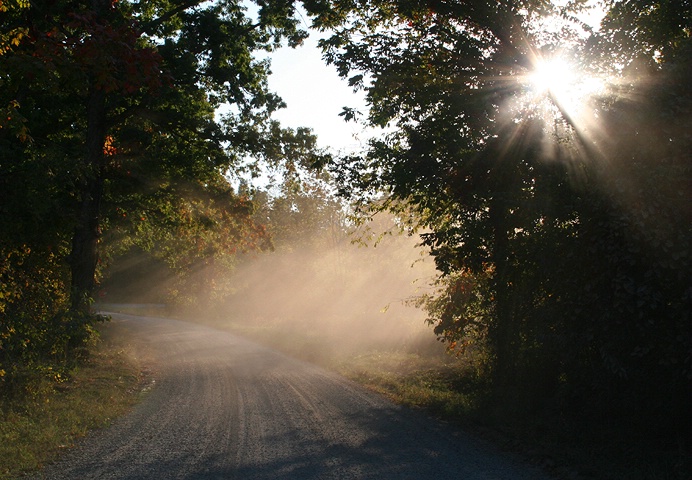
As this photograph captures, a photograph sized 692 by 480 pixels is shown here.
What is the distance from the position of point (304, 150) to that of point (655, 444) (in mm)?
13852

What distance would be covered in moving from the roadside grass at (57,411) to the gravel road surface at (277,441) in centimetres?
33

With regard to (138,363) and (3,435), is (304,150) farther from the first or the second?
(3,435)

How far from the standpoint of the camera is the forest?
750 cm

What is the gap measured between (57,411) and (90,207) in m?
8.26

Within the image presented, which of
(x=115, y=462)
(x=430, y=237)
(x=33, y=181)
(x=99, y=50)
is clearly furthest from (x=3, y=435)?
(x=430, y=237)

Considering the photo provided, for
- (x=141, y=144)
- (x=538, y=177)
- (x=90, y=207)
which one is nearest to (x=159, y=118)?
(x=141, y=144)

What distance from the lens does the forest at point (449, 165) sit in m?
7.50

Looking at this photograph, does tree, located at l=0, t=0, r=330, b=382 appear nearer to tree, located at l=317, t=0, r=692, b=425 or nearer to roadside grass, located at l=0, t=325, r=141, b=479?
roadside grass, located at l=0, t=325, r=141, b=479

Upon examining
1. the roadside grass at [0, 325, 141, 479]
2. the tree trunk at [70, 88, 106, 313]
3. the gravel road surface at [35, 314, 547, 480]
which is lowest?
the roadside grass at [0, 325, 141, 479]

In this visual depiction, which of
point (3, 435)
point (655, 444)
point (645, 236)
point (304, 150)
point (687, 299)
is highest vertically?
point (304, 150)

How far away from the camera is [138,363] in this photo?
18.5 m

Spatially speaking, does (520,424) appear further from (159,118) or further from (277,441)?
(159,118)

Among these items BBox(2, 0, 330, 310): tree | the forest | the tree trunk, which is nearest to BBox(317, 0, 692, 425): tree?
the forest

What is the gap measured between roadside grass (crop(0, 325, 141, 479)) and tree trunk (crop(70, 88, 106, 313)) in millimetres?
2627
